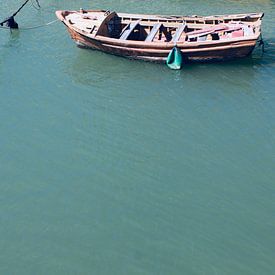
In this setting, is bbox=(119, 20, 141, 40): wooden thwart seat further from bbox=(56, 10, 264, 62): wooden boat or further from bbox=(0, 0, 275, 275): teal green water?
bbox=(0, 0, 275, 275): teal green water

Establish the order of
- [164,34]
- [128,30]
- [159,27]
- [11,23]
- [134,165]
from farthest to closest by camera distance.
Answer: [11,23]
[164,34]
[159,27]
[128,30]
[134,165]

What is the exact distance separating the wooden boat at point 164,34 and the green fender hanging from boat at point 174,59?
0.21 meters

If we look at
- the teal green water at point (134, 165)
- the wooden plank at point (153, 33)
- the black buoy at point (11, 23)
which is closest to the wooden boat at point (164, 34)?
the wooden plank at point (153, 33)

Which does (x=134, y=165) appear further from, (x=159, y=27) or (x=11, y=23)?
(x=11, y=23)

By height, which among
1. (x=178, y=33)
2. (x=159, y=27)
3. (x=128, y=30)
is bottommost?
(x=128, y=30)

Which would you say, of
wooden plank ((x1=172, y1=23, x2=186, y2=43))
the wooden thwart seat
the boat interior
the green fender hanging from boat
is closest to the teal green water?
the green fender hanging from boat

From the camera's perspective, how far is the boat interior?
20.3 meters

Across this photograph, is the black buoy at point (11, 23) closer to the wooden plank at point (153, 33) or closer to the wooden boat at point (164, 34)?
the wooden boat at point (164, 34)

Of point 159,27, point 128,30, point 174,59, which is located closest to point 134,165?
point 174,59

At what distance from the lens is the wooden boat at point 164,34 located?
19297 millimetres

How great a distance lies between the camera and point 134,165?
45.7ft

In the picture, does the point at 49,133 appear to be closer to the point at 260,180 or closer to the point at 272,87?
the point at 260,180

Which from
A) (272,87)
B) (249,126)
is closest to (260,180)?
(249,126)

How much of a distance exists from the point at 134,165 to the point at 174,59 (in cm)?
711
